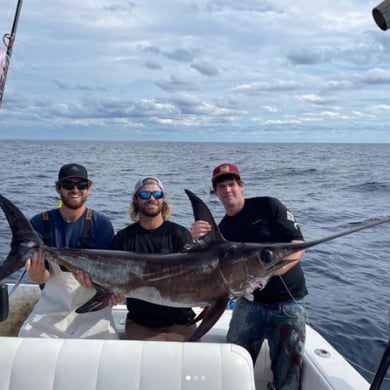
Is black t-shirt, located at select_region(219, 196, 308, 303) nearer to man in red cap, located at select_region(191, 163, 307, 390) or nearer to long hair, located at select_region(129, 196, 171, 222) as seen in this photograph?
man in red cap, located at select_region(191, 163, 307, 390)

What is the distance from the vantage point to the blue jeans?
10.5ft

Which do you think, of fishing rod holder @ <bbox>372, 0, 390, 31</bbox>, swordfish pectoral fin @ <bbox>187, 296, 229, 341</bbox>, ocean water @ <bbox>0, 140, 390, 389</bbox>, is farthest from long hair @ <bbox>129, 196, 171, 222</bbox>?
fishing rod holder @ <bbox>372, 0, 390, 31</bbox>

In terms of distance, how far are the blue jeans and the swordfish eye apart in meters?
0.75

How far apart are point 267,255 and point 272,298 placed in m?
0.75

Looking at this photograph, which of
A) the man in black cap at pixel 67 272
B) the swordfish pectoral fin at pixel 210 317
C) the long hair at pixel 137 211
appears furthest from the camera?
the long hair at pixel 137 211

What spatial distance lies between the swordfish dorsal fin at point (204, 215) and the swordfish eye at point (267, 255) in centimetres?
25

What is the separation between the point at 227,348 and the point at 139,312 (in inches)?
41.2

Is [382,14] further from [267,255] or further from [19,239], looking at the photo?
[19,239]

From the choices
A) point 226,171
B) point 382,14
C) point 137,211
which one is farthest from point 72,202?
point 382,14

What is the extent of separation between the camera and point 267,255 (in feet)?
8.54

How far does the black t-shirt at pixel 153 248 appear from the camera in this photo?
326cm

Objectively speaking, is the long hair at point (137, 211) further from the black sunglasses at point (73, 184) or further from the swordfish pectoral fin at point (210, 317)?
the swordfish pectoral fin at point (210, 317)

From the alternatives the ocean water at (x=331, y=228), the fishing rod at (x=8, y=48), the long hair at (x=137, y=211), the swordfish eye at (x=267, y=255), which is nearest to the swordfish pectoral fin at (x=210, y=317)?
the swordfish eye at (x=267, y=255)

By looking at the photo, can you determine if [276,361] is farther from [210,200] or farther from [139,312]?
[210,200]
